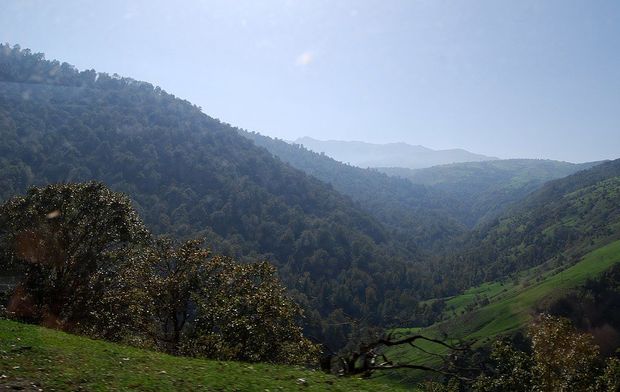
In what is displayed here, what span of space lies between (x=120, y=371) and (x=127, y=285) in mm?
23382

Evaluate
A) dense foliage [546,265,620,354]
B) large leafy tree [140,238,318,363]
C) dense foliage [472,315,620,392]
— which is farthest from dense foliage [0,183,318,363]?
dense foliage [546,265,620,354]

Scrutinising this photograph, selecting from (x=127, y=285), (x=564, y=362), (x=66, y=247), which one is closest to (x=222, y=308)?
(x=127, y=285)

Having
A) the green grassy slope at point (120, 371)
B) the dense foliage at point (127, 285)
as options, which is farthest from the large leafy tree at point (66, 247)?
the green grassy slope at point (120, 371)

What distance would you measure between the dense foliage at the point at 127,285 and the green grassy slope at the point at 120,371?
12157 millimetres

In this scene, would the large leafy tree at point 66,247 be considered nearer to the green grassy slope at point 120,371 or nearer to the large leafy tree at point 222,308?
the large leafy tree at point 222,308

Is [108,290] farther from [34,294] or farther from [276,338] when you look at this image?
[276,338]

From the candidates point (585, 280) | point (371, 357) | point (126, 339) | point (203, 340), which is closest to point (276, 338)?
point (203, 340)

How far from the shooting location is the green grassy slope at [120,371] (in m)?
13.4

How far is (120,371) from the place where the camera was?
15.1m

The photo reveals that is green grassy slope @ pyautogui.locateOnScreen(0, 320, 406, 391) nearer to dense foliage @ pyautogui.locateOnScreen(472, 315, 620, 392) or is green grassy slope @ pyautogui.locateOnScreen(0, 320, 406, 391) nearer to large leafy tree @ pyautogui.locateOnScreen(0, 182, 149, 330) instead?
large leafy tree @ pyautogui.locateOnScreen(0, 182, 149, 330)

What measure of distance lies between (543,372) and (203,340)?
25.2 meters

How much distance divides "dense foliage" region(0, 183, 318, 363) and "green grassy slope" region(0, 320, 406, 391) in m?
12.2

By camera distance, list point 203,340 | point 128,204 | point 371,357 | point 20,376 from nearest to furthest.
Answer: point 20,376, point 371,357, point 203,340, point 128,204

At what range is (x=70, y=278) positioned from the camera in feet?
117
